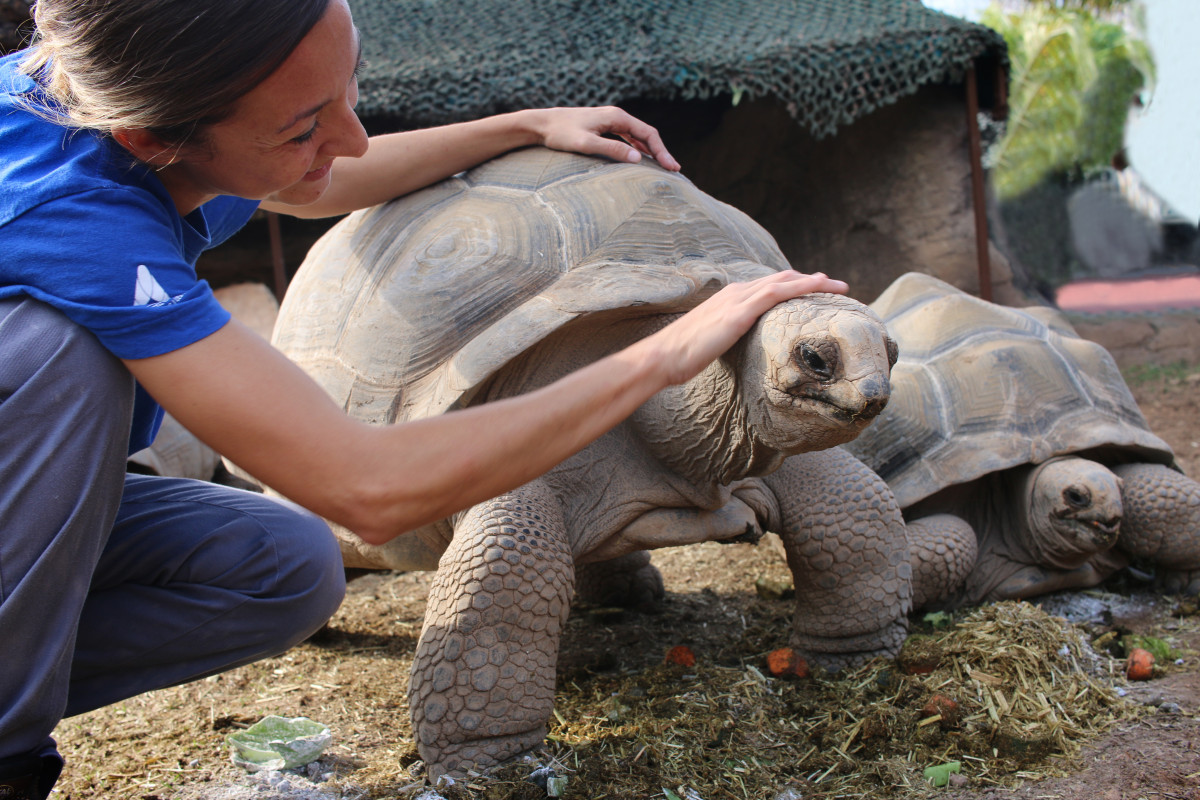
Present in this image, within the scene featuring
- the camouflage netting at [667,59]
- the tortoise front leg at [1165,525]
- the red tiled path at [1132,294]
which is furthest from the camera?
the red tiled path at [1132,294]

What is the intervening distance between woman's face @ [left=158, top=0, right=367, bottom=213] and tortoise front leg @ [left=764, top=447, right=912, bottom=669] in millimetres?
1471

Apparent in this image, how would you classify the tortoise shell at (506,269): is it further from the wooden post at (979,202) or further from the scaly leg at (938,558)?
the wooden post at (979,202)

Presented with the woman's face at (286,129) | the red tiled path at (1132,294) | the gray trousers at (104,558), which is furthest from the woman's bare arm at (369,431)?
the red tiled path at (1132,294)

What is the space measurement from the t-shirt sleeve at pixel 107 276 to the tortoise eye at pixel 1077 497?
8.51 feet

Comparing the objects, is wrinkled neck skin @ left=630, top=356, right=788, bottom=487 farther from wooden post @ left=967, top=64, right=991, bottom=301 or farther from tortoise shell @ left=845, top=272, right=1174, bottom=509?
wooden post @ left=967, top=64, right=991, bottom=301

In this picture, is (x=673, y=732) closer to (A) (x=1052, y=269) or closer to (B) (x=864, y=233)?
(B) (x=864, y=233)

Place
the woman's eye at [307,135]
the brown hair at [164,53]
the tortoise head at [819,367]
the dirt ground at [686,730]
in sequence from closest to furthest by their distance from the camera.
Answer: the brown hair at [164,53]
the woman's eye at [307,135]
the tortoise head at [819,367]
the dirt ground at [686,730]

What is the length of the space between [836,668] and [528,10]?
16.7 feet

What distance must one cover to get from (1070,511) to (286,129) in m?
2.57

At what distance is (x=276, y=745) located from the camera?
2131 mm

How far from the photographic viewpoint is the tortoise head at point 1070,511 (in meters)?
2.89

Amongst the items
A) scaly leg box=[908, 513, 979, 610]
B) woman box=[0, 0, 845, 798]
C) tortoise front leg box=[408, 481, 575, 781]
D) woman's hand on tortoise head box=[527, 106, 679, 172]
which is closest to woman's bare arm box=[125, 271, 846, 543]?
woman box=[0, 0, 845, 798]

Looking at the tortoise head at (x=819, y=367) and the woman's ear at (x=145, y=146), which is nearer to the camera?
the woman's ear at (x=145, y=146)

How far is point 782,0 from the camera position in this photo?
6.31 meters
